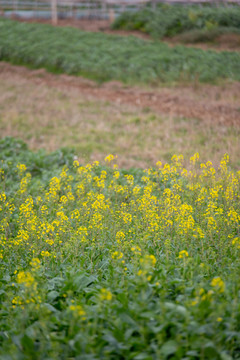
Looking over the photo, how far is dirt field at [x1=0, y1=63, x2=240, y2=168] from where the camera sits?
915 centimetres

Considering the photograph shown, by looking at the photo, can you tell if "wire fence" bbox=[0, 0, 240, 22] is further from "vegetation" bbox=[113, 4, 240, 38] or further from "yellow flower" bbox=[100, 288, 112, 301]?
"yellow flower" bbox=[100, 288, 112, 301]

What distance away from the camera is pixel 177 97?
12.9 metres

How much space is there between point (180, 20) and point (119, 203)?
1605 cm

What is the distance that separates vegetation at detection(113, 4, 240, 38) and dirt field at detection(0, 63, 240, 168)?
5.97 meters

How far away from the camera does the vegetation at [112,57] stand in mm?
14594

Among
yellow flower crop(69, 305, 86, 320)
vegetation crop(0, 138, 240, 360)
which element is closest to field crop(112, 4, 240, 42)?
vegetation crop(0, 138, 240, 360)

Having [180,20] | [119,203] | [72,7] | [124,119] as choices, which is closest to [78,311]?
[119,203]

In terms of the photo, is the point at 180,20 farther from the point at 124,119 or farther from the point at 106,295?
the point at 106,295

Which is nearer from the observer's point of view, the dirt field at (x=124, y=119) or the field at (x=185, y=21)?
the dirt field at (x=124, y=119)

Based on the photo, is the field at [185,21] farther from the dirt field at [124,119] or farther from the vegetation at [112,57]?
the dirt field at [124,119]

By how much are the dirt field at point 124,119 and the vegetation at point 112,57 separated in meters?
0.74

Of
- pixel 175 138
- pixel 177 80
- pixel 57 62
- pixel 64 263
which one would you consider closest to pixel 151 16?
pixel 57 62

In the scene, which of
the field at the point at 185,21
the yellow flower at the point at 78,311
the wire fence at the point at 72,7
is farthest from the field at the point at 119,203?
the wire fence at the point at 72,7

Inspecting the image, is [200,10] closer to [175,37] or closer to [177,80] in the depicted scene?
[175,37]
